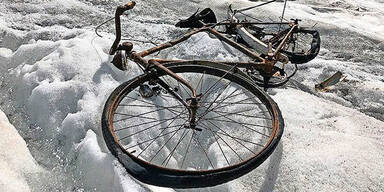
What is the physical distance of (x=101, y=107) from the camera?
403cm

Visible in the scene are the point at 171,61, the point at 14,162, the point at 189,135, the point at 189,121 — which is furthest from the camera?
the point at 189,135

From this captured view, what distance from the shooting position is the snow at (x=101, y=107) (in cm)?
342

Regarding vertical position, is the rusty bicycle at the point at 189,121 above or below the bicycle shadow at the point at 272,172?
above

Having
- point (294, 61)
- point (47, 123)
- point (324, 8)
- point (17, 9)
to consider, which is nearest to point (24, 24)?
point (17, 9)

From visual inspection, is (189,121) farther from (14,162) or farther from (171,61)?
(14,162)

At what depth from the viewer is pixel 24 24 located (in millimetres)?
5918

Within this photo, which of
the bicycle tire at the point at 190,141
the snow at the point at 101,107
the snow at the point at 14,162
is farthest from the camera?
the snow at the point at 101,107

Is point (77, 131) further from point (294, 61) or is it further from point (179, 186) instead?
point (294, 61)

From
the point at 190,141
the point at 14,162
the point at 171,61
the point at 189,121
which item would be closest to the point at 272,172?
the point at 190,141

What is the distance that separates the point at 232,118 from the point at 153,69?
1179mm

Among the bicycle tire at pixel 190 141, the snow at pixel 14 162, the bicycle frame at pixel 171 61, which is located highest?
the bicycle frame at pixel 171 61

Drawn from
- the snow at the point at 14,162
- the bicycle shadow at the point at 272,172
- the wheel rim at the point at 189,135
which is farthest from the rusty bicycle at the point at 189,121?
the snow at the point at 14,162

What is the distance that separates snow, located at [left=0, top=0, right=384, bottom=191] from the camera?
3.42m

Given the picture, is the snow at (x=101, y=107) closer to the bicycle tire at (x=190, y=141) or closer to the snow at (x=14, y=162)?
the snow at (x=14, y=162)
